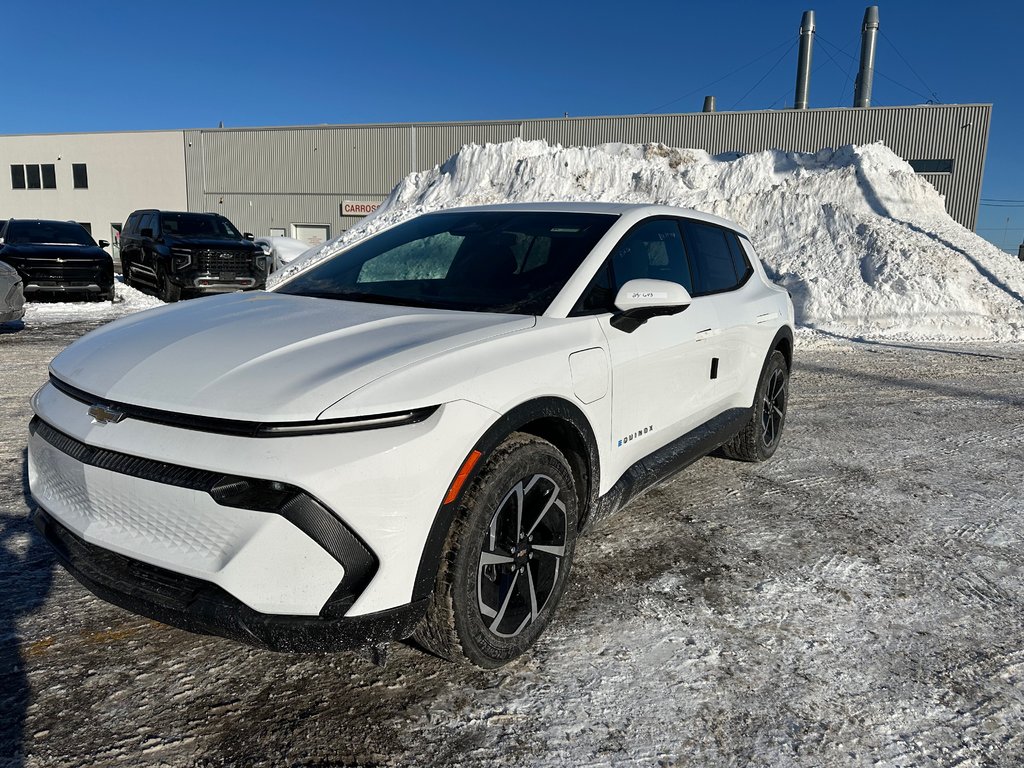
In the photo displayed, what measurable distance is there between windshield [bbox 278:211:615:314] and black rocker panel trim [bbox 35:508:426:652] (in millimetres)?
1335

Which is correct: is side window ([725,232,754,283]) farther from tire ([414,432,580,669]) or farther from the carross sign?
the carross sign

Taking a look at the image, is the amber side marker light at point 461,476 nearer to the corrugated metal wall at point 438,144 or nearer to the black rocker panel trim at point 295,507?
the black rocker panel trim at point 295,507

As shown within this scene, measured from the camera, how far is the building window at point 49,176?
138 feet

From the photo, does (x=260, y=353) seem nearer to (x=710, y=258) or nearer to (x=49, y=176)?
(x=710, y=258)

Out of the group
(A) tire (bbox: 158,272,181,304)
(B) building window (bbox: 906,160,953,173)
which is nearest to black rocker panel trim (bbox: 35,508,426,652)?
(A) tire (bbox: 158,272,181,304)

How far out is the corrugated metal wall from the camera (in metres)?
27.6

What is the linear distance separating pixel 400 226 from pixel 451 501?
239 cm

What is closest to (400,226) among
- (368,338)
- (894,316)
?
(368,338)

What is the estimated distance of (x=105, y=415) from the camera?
227cm

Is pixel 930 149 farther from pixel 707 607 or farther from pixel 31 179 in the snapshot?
pixel 31 179

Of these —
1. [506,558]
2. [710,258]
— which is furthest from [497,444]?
[710,258]

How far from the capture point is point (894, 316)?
43.8 feet

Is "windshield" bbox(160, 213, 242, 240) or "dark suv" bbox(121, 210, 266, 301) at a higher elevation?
"windshield" bbox(160, 213, 242, 240)

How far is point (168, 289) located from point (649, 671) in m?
13.4
